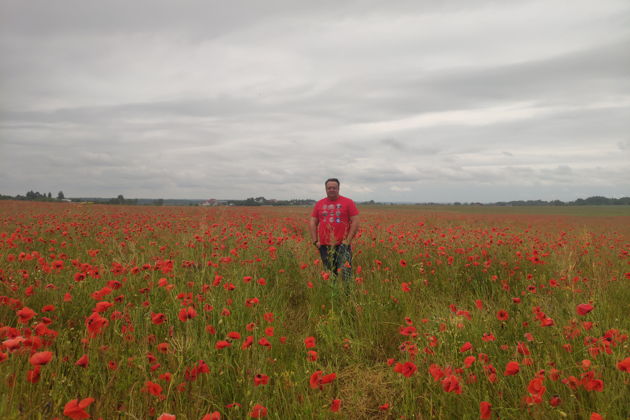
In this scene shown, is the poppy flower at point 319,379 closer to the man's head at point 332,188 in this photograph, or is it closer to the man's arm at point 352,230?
the man's arm at point 352,230

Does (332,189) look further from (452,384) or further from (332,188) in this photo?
(452,384)

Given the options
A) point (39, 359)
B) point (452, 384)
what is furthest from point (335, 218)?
point (39, 359)

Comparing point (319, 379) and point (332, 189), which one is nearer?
point (319, 379)

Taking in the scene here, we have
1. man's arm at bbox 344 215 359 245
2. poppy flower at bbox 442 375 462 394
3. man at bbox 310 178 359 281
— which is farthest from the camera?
man at bbox 310 178 359 281

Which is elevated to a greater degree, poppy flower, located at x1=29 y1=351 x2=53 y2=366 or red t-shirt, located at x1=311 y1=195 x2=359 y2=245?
red t-shirt, located at x1=311 y1=195 x2=359 y2=245

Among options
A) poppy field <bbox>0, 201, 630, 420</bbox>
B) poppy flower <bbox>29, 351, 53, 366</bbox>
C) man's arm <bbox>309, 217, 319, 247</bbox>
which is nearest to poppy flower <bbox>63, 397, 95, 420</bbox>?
poppy field <bbox>0, 201, 630, 420</bbox>

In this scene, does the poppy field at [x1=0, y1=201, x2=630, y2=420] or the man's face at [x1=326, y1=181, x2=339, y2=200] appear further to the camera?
the man's face at [x1=326, y1=181, x2=339, y2=200]

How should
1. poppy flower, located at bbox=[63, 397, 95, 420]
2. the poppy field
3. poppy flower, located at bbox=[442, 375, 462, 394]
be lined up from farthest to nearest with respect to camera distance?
the poppy field
poppy flower, located at bbox=[442, 375, 462, 394]
poppy flower, located at bbox=[63, 397, 95, 420]

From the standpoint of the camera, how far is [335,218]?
18.9 feet

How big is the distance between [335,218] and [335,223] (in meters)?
0.08

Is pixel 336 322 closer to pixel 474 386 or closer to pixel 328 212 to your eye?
pixel 474 386

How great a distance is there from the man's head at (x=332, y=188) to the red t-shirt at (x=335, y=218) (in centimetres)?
10

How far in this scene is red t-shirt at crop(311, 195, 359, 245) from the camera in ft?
18.8

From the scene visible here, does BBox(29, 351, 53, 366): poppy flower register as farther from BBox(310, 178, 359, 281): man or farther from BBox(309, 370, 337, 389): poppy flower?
BBox(310, 178, 359, 281): man
